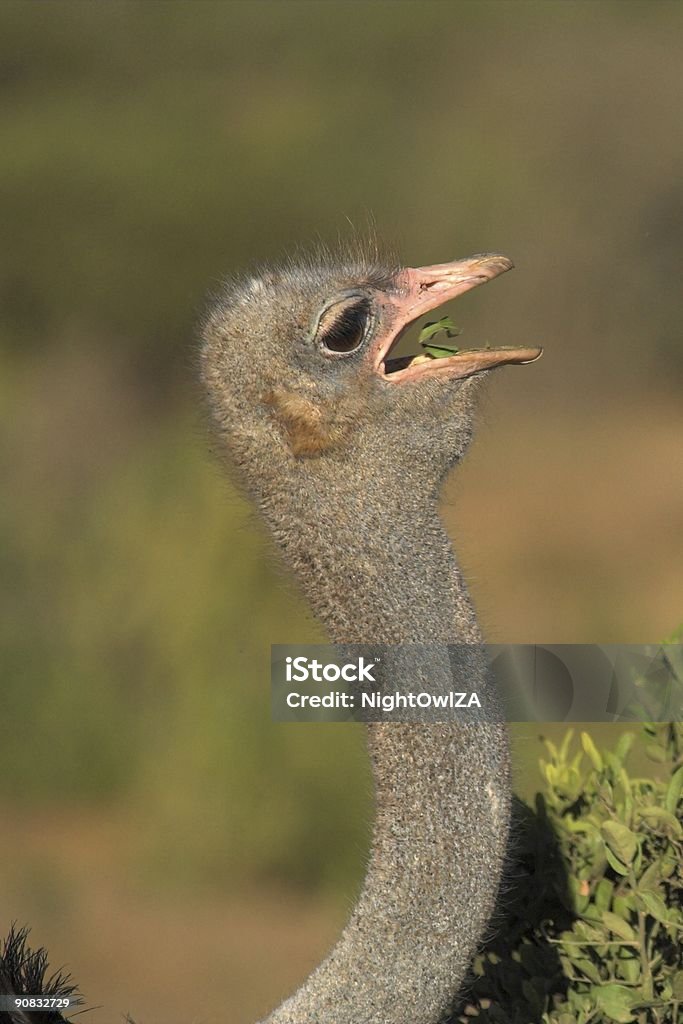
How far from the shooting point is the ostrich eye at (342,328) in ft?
6.23

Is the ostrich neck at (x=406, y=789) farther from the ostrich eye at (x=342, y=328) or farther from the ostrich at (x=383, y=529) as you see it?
the ostrich eye at (x=342, y=328)

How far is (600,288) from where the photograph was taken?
681cm

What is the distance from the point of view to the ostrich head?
6.10 ft

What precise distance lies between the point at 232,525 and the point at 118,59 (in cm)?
234

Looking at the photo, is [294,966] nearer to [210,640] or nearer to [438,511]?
[210,640]

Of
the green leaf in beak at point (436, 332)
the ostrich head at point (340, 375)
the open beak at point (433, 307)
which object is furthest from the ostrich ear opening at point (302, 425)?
the green leaf in beak at point (436, 332)

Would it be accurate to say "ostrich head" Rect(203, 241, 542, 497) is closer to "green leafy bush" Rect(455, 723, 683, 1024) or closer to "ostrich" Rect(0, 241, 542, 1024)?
"ostrich" Rect(0, 241, 542, 1024)

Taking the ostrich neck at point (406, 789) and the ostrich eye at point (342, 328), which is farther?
the ostrich eye at point (342, 328)

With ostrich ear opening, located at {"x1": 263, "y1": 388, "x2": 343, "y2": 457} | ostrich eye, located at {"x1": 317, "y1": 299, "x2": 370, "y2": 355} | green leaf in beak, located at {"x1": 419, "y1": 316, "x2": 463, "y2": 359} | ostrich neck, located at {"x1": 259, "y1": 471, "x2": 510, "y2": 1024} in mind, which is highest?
green leaf in beak, located at {"x1": 419, "y1": 316, "x2": 463, "y2": 359}


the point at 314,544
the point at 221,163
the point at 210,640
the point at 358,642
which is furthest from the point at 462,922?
the point at 221,163

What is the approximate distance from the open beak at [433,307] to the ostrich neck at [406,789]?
156 mm

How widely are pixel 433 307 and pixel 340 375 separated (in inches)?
6.5
